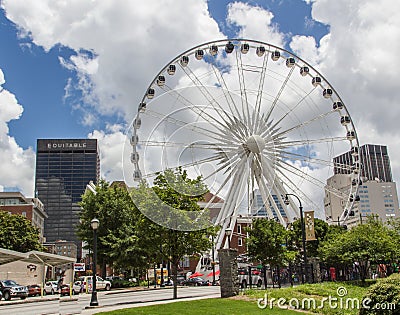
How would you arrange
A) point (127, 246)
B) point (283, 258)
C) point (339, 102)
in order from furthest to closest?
point (127, 246) < point (339, 102) < point (283, 258)

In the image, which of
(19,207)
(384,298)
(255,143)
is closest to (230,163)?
(255,143)

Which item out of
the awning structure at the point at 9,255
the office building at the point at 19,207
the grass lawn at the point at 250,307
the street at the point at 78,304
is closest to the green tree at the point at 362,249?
the street at the point at 78,304

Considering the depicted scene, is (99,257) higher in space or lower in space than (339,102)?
lower

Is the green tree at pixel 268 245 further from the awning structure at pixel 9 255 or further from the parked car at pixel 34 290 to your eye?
the parked car at pixel 34 290

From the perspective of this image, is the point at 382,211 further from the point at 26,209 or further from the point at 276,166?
the point at 276,166

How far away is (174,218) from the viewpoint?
96.8 ft

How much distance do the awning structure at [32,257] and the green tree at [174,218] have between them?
8.01 m

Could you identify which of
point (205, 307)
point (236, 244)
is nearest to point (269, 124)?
point (205, 307)

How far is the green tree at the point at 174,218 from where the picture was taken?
29.7 meters

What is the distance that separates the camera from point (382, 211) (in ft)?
629

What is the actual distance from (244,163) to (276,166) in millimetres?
2559

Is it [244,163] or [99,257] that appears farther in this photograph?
[99,257]

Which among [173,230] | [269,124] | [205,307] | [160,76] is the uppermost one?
[160,76]

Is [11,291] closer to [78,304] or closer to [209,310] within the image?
[78,304]
